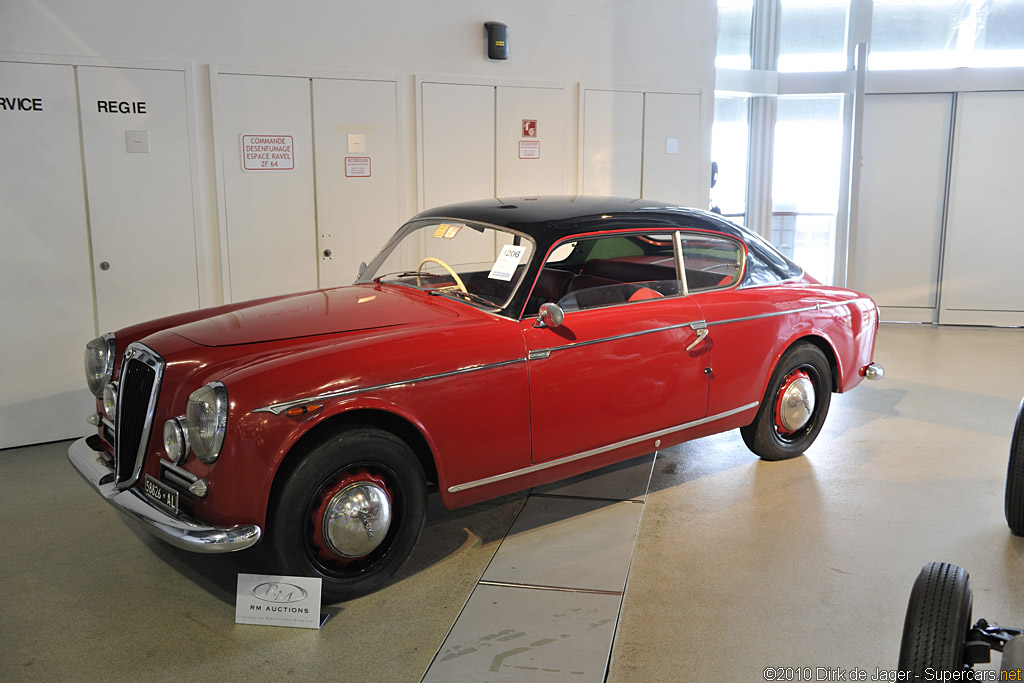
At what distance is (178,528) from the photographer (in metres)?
2.86

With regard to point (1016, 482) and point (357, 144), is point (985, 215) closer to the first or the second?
point (1016, 482)

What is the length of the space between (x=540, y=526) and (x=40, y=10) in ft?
14.2

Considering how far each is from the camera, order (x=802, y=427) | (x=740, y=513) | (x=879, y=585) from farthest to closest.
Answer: (x=802, y=427), (x=740, y=513), (x=879, y=585)

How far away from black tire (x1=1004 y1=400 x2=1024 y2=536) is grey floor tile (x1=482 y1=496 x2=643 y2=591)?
167 cm

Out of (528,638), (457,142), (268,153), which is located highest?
(457,142)

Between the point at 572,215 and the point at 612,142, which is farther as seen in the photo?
the point at 612,142

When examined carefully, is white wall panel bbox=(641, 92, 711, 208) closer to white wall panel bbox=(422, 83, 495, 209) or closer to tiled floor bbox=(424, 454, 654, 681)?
white wall panel bbox=(422, 83, 495, 209)

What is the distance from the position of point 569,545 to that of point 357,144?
3663mm

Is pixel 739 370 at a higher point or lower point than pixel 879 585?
higher

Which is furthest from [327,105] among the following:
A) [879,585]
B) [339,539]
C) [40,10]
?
[879,585]

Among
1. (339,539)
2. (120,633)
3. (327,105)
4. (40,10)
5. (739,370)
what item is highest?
(40,10)

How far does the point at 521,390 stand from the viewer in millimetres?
3486

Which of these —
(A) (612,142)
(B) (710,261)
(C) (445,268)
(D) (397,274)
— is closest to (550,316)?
(C) (445,268)

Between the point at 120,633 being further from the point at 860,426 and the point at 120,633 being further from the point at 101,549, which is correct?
the point at 860,426
